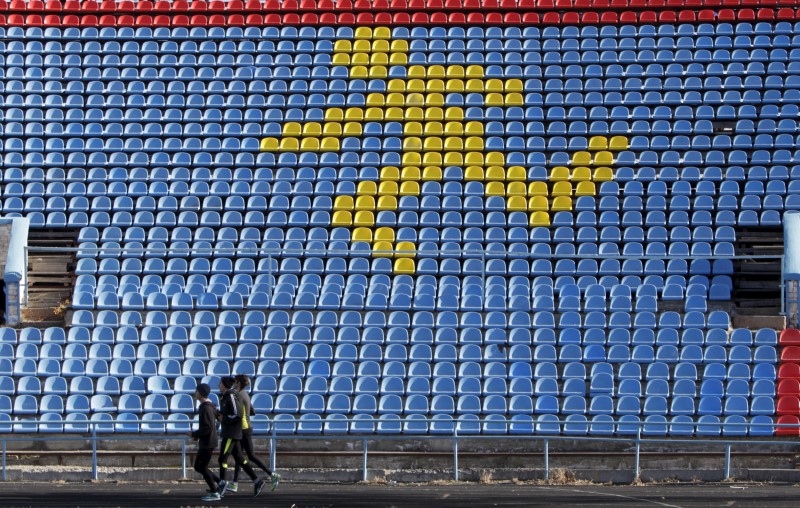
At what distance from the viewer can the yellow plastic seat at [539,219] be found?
21.1 metres

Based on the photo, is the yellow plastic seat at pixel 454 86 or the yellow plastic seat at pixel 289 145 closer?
the yellow plastic seat at pixel 289 145

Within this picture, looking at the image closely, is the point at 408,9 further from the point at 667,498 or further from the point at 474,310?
the point at 667,498

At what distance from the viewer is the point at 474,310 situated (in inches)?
758

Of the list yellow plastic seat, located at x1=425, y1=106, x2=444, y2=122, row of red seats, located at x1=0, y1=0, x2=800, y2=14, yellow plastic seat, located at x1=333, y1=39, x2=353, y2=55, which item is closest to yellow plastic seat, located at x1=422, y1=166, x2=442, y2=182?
yellow plastic seat, located at x1=425, y1=106, x2=444, y2=122

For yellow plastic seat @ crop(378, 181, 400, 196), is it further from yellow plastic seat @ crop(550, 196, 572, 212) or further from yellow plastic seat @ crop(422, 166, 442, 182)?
yellow plastic seat @ crop(550, 196, 572, 212)

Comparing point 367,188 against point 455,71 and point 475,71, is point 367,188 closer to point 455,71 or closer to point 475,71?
point 455,71

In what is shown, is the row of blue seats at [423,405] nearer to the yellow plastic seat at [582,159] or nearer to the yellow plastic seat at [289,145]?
the yellow plastic seat at [582,159]

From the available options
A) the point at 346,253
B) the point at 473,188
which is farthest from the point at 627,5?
the point at 346,253

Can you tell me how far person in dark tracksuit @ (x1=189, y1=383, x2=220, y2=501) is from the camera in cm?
1386

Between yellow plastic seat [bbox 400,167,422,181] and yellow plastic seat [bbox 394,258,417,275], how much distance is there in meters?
2.35

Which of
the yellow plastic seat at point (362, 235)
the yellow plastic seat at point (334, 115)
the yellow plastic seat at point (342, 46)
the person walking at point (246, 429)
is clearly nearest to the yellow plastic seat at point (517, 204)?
the yellow plastic seat at point (362, 235)

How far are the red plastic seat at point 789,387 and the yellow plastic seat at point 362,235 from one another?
266 inches

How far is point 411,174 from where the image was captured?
73.4 feet

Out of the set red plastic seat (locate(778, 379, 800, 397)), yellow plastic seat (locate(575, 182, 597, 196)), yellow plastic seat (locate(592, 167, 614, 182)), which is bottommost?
red plastic seat (locate(778, 379, 800, 397))
